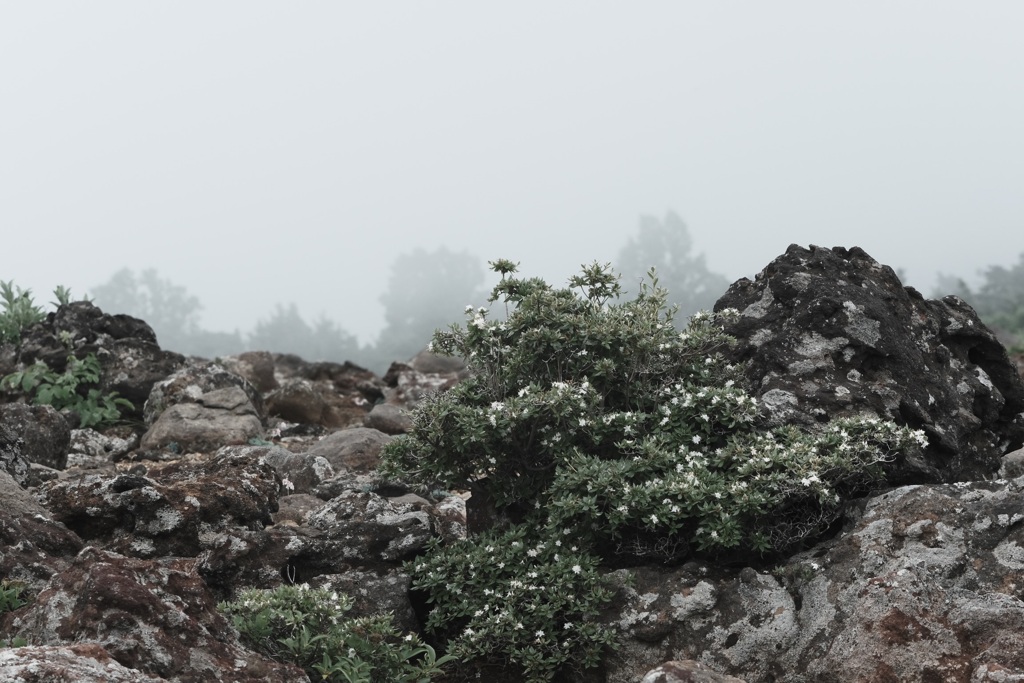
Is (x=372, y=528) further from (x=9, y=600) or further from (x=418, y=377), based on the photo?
(x=418, y=377)

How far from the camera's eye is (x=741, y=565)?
8.88 meters

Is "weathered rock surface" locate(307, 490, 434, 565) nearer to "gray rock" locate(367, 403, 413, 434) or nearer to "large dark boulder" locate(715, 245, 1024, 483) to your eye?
"large dark boulder" locate(715, 245, 1024, 483)

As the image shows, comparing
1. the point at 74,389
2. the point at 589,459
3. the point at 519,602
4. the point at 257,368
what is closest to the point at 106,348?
the point at 74,389

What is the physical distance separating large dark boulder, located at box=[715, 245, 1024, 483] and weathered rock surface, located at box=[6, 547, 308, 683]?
5.52 m

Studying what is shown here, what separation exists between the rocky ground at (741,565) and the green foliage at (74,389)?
4162 mm

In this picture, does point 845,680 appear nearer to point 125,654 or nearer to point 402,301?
point 125,654

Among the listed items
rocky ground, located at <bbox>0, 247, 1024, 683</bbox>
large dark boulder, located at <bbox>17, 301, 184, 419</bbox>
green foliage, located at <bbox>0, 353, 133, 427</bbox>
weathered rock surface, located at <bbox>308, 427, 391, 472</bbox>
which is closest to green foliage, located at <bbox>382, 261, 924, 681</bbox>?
rocky ground, located at <bbox>0, 247, 1024, 683</bbox>

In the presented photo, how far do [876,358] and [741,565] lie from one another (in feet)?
9.70

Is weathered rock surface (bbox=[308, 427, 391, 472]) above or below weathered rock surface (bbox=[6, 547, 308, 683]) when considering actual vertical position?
above

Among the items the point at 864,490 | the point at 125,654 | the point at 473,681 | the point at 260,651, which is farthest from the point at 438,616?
the point at 864,490

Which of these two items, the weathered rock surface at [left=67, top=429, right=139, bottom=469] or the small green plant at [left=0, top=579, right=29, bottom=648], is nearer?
the small green plant at [left=0, top=579, right=29, bottom=648]

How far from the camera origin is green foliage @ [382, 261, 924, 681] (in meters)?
8.55

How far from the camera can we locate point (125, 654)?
6.53 m

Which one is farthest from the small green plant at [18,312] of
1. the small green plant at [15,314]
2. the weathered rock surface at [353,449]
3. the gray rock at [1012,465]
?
the gray rock at [1012,465]
